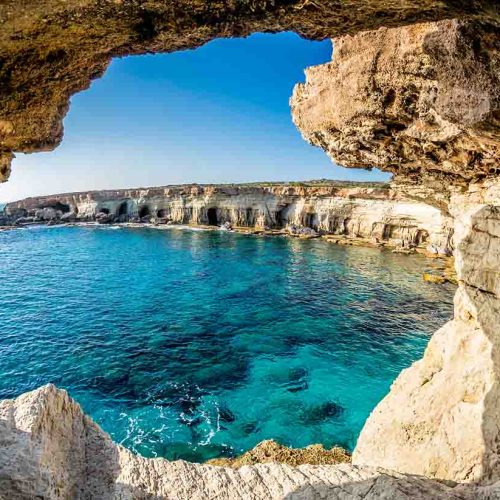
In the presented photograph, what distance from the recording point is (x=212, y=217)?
8450cm

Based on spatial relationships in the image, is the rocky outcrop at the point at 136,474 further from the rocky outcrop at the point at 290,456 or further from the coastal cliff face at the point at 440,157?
the rocky outcrop at the point at 290,456

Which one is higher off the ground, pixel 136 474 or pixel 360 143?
pixel 360 143

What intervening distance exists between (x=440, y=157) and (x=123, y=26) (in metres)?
10.5

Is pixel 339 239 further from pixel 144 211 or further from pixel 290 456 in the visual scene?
pixel 144 211

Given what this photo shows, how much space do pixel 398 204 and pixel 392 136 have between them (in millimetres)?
52327

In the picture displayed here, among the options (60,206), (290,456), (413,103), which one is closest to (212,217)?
(60,206)

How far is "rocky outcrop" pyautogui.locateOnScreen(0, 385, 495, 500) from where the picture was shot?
5.02 meters

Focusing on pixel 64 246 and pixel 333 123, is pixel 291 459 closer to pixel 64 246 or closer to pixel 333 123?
pixel 333 123

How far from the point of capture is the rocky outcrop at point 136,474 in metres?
5.02

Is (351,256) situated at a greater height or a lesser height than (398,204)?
lesser

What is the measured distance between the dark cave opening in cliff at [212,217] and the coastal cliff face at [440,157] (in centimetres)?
7216

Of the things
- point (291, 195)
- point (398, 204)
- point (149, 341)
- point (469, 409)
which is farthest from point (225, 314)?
point (291, 195)

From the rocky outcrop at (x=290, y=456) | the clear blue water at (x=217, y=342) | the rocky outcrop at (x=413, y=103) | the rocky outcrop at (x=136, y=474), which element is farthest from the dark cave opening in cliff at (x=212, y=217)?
Answer: the rocky outcrop at (x=136, y=474)

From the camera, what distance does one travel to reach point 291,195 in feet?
238
